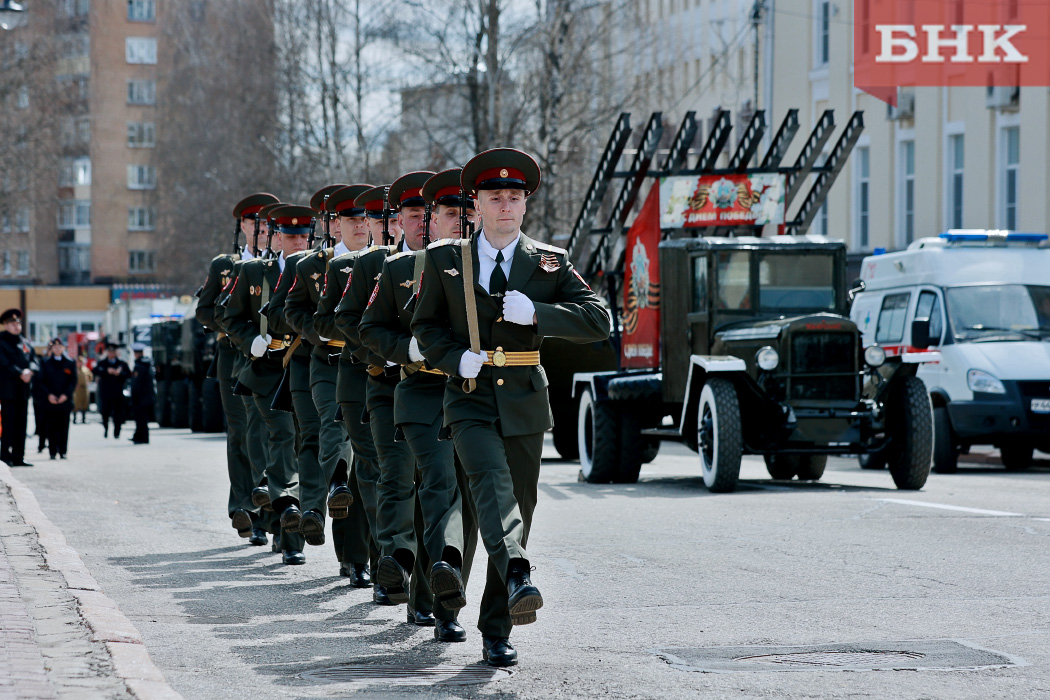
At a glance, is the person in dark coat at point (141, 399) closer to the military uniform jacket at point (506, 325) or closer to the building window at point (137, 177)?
the military uniform jacket at point (506, 325)

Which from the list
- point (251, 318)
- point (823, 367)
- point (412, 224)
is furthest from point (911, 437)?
point (412, 224)

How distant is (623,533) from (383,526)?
3892mm

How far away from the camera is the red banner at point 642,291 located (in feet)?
57.2

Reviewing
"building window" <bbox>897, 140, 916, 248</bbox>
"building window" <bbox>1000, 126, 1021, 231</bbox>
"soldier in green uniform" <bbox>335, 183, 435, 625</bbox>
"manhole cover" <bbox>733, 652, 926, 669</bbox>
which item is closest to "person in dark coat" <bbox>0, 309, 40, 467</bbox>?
"soldier in green uniform" <bbox>335, 183, 435, 625</bbox>

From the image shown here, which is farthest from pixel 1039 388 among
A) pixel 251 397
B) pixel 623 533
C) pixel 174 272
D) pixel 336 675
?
pixel 174 272

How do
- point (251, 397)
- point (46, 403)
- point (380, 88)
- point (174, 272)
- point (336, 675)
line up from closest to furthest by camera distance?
point (336, 675)
point (251, 397)
point (46, 403)
point (380, 88)
point (174, 272)

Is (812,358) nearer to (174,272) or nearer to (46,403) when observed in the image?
(46,403)

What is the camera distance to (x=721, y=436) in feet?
49.4

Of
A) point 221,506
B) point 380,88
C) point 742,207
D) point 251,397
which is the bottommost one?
point 221,506

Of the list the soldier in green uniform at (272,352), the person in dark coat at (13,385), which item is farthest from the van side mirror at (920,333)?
the person in dark coat at (13,385)

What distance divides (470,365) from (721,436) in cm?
840

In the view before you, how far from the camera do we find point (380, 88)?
41.8m

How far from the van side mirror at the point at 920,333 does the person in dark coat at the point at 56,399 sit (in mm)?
10905

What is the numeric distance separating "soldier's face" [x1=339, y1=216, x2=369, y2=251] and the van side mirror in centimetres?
938
